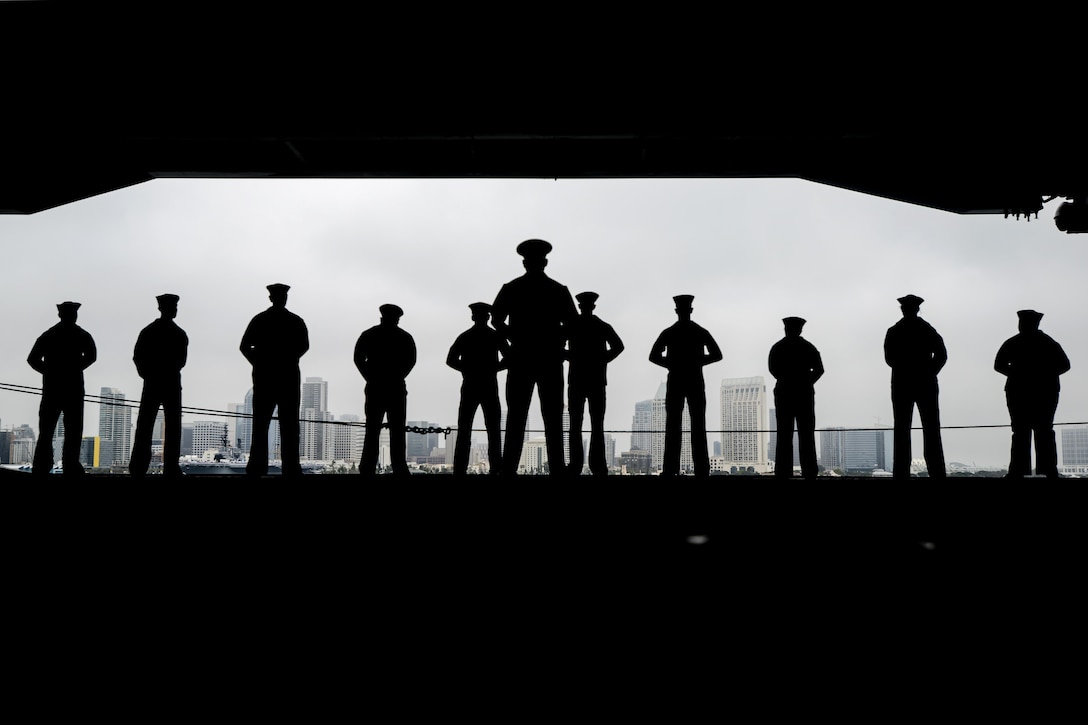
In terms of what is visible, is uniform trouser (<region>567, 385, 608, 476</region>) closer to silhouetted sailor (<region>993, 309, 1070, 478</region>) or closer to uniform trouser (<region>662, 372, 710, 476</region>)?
uniform trouser (<region>662, 372, 710, 476</region>)

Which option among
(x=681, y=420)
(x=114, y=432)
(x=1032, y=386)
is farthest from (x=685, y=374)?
(x=114, y=432)

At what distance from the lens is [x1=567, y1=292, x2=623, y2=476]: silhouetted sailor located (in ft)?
26.0

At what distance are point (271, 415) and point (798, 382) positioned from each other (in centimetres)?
600

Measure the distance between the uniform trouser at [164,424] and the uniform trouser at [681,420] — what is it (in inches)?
223

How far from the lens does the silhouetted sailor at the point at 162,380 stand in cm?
759

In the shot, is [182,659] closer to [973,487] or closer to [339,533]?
[339,533]

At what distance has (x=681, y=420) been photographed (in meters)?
7.83

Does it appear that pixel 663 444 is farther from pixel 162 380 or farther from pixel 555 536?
pixel 162 380

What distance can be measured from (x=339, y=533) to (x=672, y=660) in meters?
2.58

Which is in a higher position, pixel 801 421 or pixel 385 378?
pixel 385 378

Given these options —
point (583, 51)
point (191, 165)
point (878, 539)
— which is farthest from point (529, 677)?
point (191, 165)

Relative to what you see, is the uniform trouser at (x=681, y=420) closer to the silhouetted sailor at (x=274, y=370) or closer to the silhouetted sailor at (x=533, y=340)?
the silhouetted sailor at (x=533, y=340)

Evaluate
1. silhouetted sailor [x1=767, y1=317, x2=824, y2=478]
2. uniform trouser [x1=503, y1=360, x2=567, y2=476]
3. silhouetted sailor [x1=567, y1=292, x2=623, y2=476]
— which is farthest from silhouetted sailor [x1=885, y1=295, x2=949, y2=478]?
uniform trouser [x1=503, y1=360, x2=567, y2=476]

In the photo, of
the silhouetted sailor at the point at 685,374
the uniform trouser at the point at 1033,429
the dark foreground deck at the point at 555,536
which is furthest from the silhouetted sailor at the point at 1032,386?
the silhouetted sailor at the point at 685,374
